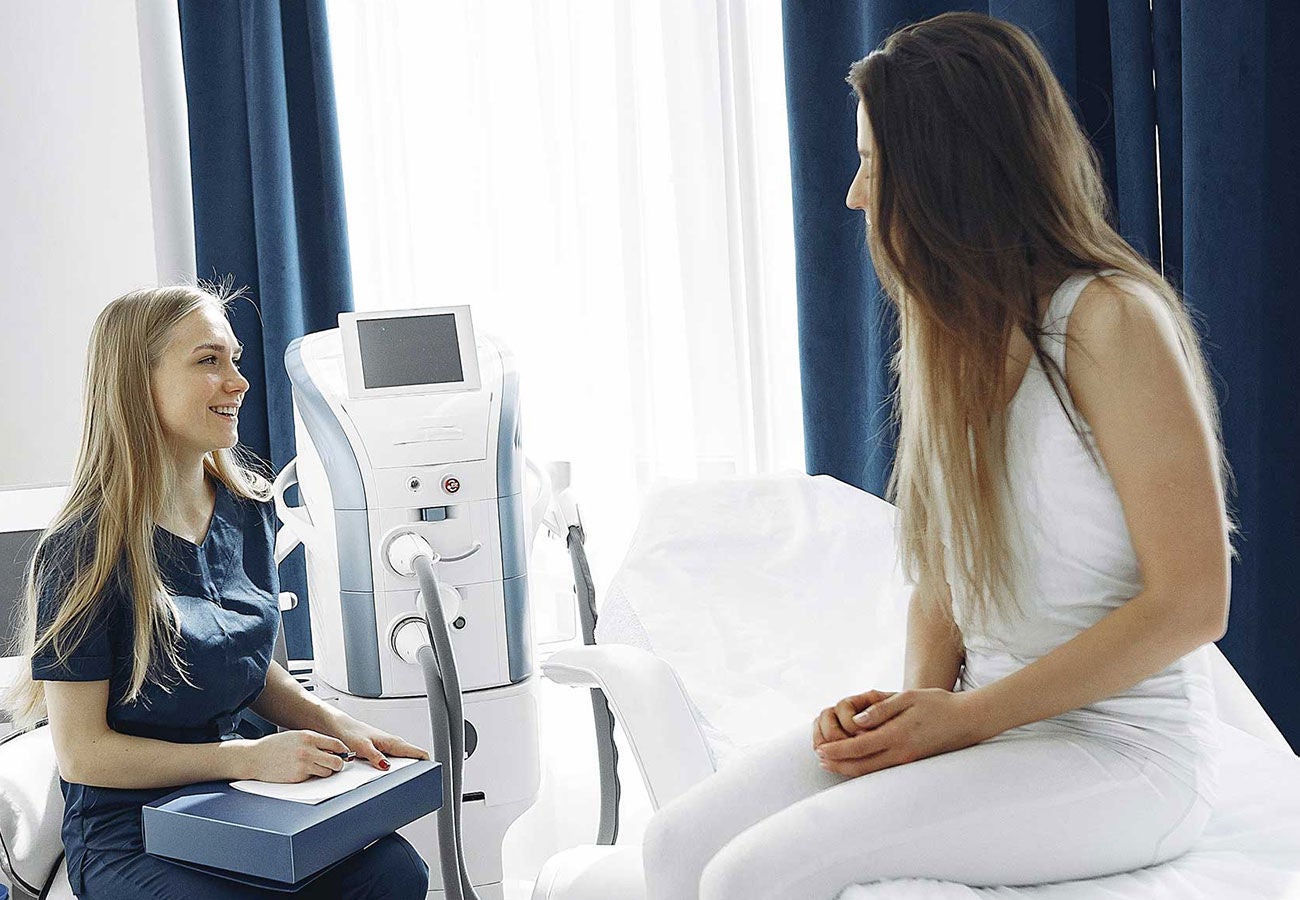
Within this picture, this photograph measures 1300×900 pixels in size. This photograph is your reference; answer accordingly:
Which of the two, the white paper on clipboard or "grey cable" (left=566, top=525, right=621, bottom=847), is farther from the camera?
"grey cable" (left=566, top=525, right=621, bottom=847)

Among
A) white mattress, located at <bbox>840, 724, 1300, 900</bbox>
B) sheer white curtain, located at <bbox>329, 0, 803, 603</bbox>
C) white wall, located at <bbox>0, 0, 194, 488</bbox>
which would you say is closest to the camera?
white mattress, located at <bbox>840, 724, 1300, 900</bbox>

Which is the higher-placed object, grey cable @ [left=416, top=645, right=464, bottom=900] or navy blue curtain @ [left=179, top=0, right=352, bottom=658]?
navy blue curtain @ [left=179, top=0, right=352, bottom=658]

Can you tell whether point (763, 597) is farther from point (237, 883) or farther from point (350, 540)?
point (237, 883)

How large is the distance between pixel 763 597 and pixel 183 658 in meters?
0.79

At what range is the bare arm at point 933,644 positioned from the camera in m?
1.25

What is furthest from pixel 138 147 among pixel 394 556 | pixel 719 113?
pixel 394 556

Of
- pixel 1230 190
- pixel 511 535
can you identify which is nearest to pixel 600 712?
pixel 511 535

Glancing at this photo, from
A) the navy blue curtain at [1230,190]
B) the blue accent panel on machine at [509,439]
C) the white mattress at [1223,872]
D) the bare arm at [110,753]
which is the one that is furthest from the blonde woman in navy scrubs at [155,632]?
the navy blue curtain at [1230,190]

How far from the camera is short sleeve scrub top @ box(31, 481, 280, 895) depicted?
1355 mm

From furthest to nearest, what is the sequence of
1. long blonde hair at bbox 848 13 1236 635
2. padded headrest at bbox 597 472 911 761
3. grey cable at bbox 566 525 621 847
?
1. grey cable at bbox 566 525 621 847
2. padded headrest at bbox 597 472 911 761
3. long blonde hair at bbox 848 13 1236 635

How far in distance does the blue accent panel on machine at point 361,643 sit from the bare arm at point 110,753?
37 cm

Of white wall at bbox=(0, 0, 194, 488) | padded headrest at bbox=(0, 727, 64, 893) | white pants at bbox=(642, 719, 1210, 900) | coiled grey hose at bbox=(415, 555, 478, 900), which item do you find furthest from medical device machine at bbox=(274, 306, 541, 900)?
white wall at bbox=(0, 0, 194, 488)

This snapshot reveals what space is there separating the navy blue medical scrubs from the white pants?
1.89ft

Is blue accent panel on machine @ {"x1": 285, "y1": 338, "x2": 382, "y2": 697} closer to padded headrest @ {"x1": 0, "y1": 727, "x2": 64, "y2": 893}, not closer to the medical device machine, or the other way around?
the medical device machine
